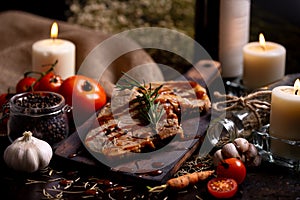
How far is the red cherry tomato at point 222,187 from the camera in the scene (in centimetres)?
154

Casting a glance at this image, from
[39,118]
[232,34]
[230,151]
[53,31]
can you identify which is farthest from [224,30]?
[39,118]

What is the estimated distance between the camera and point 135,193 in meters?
1.57

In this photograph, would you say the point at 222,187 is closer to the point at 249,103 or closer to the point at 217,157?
the point at 217,157

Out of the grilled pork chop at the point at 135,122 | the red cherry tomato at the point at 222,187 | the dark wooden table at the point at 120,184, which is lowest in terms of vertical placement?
the dark wooden table at the point at 120,184

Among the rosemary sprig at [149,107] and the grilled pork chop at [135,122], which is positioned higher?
the rosemary sprig at [149,107]

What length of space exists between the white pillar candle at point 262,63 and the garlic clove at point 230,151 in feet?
1.79

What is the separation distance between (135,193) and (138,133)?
195 mm

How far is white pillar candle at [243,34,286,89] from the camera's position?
A: 213cm

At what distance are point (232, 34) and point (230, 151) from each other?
2.43ft

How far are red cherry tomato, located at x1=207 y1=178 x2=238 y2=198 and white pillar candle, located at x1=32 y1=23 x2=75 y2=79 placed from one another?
819 millimetres

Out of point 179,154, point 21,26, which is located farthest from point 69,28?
point 179,154

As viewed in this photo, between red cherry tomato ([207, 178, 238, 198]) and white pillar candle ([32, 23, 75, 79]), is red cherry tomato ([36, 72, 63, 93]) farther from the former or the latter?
red cherry tomato ([207, 178, 238, 198])

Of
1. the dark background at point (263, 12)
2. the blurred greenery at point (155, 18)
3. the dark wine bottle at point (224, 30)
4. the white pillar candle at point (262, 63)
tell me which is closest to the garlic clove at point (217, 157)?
the white pillar candle at point (262, 63)

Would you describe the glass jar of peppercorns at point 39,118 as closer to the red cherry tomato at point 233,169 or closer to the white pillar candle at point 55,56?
the white pillar candle at point 55,56
